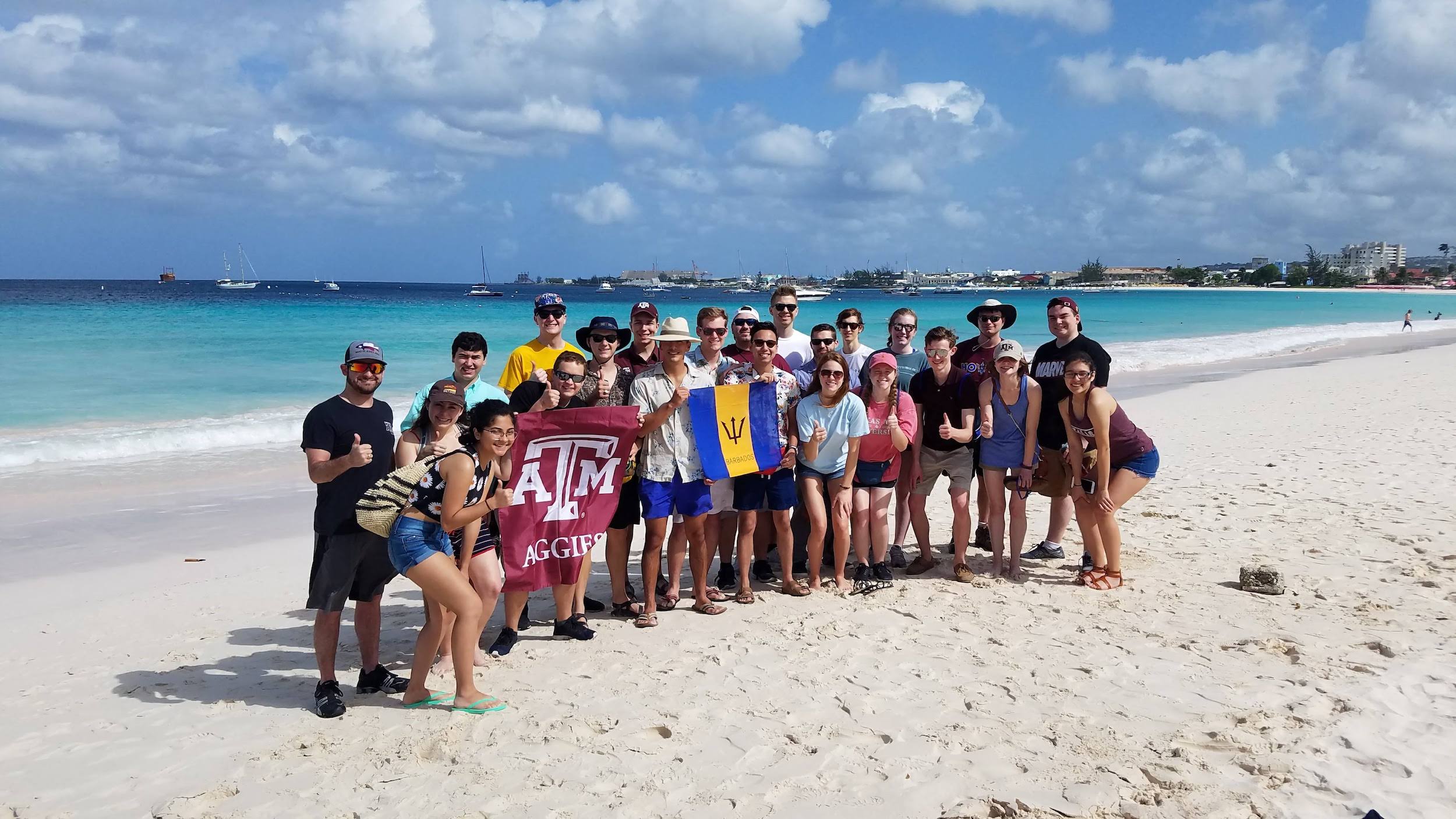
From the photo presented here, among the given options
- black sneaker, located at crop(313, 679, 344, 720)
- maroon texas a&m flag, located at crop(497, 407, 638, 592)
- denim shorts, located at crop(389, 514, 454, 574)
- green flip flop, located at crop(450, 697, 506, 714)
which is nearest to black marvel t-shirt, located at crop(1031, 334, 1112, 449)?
maroon texas a&m flag, located at crop(497, 407, 638, 592)

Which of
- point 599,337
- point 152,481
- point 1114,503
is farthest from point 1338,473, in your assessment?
point 152,481

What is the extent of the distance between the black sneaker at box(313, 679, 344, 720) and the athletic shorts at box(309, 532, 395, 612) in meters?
0.39

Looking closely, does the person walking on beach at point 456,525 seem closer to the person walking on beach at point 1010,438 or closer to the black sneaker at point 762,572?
the black sneaker at point 762,572

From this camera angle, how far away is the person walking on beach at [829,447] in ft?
19.5

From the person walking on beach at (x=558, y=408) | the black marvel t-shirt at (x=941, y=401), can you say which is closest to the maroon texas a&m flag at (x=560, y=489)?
the person walking on beach at (x=558, y=408)

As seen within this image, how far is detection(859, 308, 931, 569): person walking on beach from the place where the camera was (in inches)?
259

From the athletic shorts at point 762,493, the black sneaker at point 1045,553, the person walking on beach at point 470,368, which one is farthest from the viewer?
the black sneaker at point 1045,553

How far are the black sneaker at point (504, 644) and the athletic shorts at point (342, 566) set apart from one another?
0.94 m

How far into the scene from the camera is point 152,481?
10.3 meters

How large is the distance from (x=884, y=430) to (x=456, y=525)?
314 cm

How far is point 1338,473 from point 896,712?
7.58m

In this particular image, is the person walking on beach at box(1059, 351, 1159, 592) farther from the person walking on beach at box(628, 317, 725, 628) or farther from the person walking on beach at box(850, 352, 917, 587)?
the person walking on beach at box(628, 317, 725, 628)

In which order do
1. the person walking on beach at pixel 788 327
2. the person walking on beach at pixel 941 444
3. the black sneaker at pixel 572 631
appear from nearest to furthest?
the black sneaker at pixel 572 631 → the person walking on beach at pixel 941 444 → the person walking on beach at pixel 788 327

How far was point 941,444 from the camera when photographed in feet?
20.9
